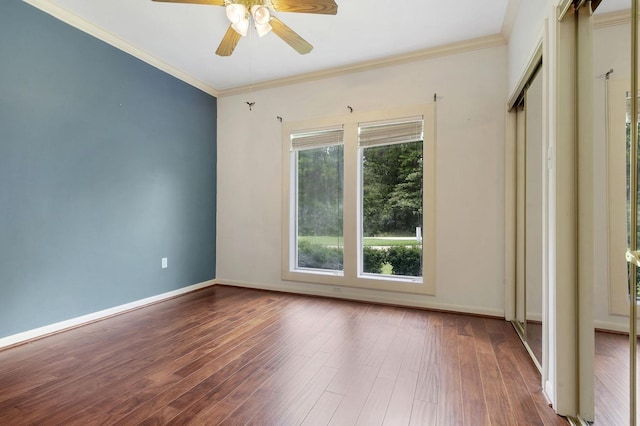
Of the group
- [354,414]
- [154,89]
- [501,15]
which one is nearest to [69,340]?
[354,414]

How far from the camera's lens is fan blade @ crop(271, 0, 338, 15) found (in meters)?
1.91

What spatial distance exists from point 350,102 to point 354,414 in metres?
3.19

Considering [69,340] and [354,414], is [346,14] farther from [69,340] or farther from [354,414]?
[69,340]

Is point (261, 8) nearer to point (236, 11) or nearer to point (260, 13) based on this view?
point (260, 13)

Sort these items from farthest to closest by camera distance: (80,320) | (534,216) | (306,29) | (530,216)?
(306,29), (80,320), (530,216), (534,216)

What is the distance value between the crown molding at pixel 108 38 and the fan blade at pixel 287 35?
6.41 ft

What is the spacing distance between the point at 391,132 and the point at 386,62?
0.81 metres

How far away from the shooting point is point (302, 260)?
13.2 feet

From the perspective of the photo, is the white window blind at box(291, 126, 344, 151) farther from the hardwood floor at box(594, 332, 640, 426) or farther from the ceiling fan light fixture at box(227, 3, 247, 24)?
the hardwood floor at box(594, 332, 640, 426)

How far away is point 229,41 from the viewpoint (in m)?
2.42

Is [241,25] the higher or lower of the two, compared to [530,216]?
higher

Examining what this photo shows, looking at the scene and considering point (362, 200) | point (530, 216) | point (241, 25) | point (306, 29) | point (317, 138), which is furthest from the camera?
point (317, 138)

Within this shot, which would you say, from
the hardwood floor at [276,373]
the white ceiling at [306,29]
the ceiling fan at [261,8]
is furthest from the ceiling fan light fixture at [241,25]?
the hardwood floor at [276,373]

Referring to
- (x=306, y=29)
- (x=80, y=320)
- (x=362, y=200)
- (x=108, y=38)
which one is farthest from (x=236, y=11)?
(x=80, y=320)
